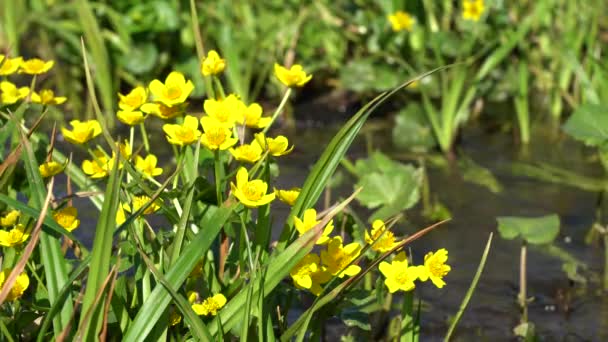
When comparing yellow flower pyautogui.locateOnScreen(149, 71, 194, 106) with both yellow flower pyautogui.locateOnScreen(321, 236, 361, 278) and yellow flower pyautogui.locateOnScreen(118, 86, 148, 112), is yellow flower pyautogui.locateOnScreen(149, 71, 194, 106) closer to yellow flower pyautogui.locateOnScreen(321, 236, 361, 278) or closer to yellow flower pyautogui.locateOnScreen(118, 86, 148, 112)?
yellow flower pyautogui.locateOnScreen(118, 86, 148, 112)

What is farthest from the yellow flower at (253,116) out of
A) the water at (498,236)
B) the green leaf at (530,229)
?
the green leaf at (530,229)

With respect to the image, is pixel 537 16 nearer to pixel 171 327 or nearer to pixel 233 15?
pixel 233 15

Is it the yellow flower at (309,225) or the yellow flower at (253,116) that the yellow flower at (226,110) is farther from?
the yellow flower at (309,225)

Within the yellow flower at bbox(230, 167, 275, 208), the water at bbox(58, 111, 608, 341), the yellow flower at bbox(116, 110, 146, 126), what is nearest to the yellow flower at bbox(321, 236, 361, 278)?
the yellow flower at bbox(230, 167, 275, 208)

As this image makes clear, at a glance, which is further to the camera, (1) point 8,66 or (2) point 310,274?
(1) point 8,66

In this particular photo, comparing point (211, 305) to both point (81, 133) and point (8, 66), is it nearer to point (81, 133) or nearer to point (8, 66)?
point (81, 133)

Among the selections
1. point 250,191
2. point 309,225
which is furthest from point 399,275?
point 250,191

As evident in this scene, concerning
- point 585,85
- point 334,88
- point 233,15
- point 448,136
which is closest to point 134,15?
point 233,15
